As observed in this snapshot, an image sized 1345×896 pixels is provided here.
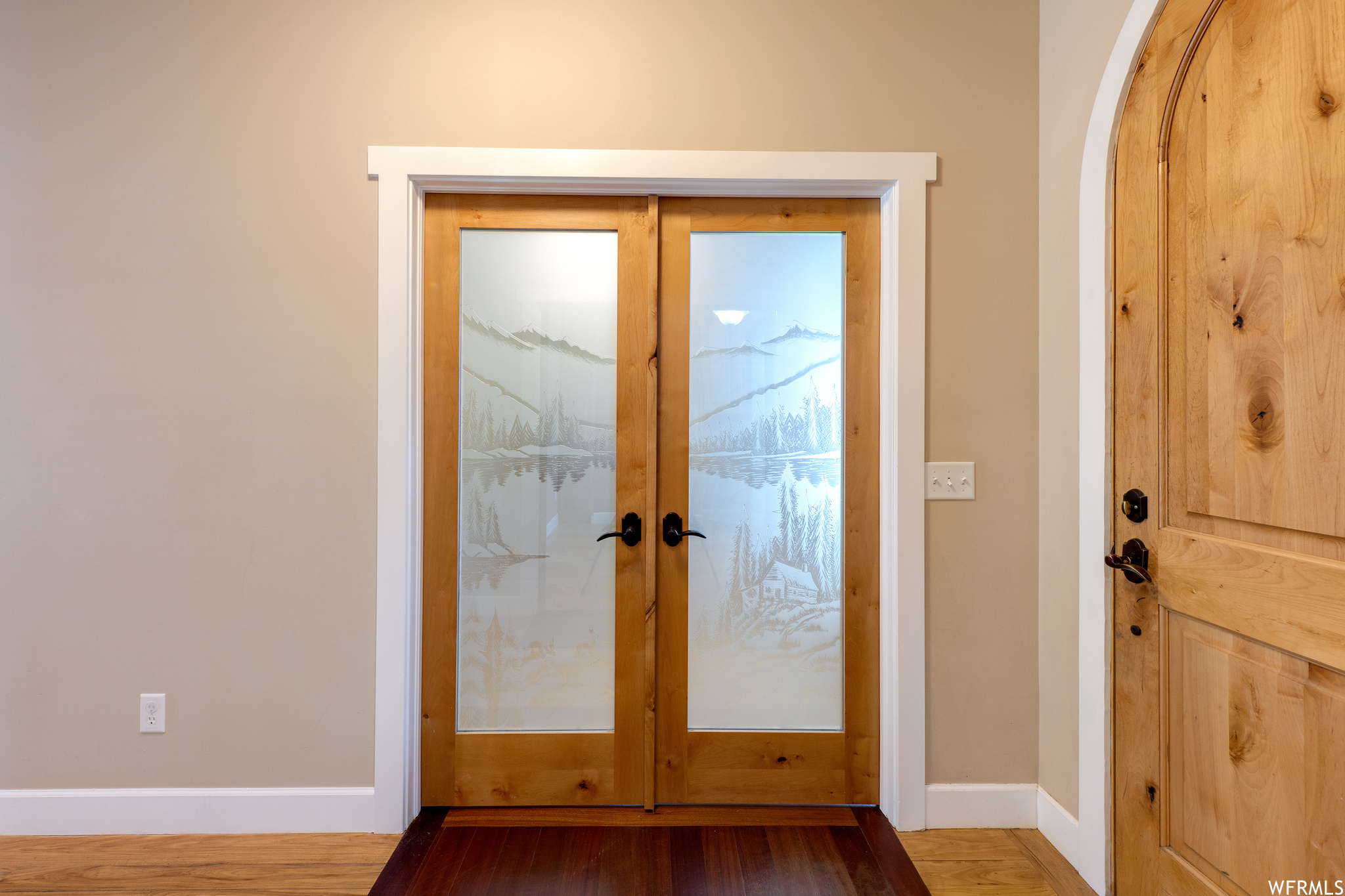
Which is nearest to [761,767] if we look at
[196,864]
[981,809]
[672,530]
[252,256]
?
[981,809]

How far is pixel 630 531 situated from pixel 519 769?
2.56ft

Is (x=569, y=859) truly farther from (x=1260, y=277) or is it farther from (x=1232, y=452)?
(x=1260, y=277)

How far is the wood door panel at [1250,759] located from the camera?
1237 millimetres

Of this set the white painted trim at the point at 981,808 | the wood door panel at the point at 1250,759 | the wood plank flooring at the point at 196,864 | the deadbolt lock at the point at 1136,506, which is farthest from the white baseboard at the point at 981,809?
the wood plank flooring at the point at 196,864

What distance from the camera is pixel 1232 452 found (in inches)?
55.2

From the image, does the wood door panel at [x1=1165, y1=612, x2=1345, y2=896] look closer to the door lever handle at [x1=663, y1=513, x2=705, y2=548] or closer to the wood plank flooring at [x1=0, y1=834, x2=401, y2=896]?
the door lever handle at [x1=663, y1=513, x2=705, y2=548]

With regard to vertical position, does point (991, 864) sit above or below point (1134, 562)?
below

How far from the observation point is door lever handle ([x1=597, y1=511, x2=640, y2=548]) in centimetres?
211

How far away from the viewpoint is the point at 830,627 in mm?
2148

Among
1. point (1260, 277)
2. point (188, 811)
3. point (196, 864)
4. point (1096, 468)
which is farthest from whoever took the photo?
point (188, 811)

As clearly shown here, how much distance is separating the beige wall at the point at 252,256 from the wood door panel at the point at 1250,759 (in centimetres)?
133

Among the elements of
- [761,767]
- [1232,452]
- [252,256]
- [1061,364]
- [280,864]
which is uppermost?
[252,256]

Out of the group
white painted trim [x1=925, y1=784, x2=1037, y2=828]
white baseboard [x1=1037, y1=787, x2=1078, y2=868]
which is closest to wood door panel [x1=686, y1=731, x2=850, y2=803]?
white painted trim [x1=925, y1=784, x2=1037, y2=828]

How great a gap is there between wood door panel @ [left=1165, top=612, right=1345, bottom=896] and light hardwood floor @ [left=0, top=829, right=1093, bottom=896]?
1.43 feet
